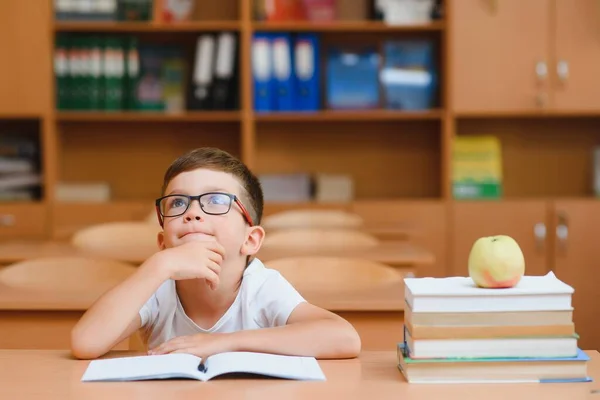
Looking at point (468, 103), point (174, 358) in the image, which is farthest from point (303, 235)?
point (174, 358)

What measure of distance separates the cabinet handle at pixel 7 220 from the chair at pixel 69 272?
7.26 ft

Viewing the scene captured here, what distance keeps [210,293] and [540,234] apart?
3386 millimetres

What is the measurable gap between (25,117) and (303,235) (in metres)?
2.16

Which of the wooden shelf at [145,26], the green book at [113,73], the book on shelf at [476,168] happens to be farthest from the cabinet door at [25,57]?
the book on shelf at [476,168]

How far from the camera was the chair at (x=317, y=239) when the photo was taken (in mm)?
3535

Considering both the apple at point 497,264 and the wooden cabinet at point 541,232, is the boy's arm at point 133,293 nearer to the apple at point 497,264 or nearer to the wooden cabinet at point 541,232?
the apple at point 497,264

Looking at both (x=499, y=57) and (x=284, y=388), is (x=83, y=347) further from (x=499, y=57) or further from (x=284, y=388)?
(x=499, y=57)

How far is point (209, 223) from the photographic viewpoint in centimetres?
167

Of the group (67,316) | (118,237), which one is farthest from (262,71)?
(67,316)

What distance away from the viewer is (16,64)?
15.9ft

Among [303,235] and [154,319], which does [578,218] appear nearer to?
[303,235]

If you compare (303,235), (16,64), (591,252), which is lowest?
(591,252)

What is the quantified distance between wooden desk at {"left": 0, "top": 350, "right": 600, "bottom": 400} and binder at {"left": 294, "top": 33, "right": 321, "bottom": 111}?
11.4ft

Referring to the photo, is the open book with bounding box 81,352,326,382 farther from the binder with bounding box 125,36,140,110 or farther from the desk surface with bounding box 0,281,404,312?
the binder with bounding box 125,36,140,110
